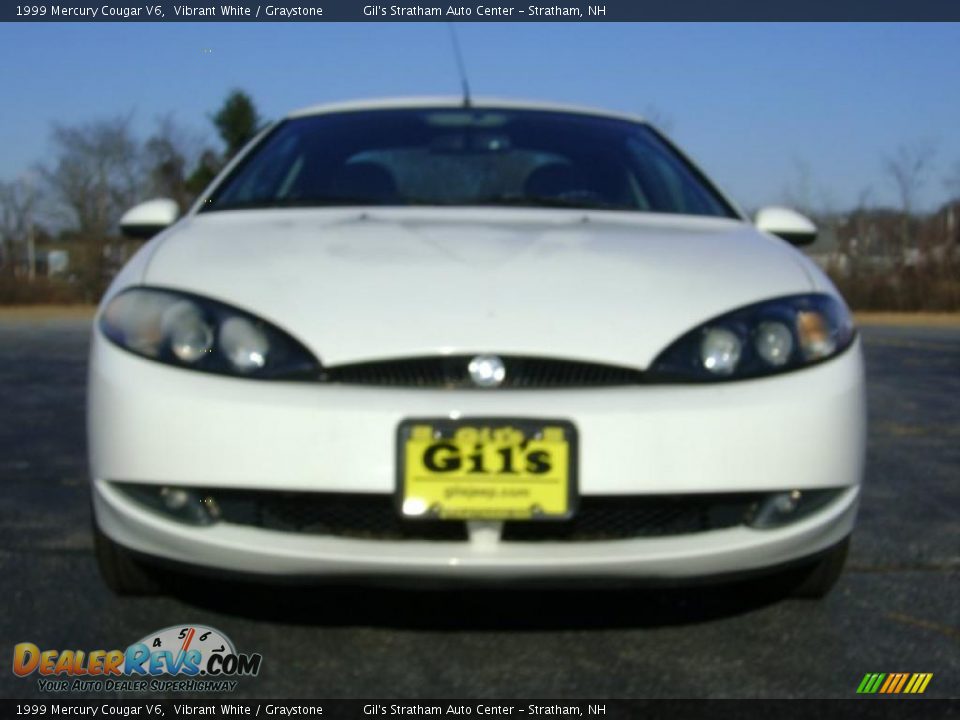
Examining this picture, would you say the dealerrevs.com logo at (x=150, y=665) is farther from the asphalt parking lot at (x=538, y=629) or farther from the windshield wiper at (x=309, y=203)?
the windshield wiper at (x=309, y=203)

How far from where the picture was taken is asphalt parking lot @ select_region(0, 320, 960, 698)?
262 cm

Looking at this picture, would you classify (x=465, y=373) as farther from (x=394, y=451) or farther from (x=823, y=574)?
(x=823, y=574)

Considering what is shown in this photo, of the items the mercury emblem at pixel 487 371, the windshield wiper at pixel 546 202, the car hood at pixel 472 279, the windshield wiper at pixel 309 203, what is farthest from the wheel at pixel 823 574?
the windshield wiper at pixel 309 203

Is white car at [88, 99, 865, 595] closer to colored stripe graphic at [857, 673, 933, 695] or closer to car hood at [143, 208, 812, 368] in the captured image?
car hood at [143, 208, 812, 368]

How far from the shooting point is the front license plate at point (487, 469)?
2.47 metres

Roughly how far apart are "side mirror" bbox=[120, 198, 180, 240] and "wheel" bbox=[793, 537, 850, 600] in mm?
2007

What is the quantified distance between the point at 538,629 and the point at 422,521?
57 cm

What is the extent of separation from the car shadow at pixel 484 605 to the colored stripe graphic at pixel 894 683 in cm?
41

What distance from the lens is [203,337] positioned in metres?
2.69

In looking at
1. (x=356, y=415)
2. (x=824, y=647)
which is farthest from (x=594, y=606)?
(x=356, y=415)

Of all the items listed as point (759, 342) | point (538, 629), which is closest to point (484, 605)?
point (538, 629)

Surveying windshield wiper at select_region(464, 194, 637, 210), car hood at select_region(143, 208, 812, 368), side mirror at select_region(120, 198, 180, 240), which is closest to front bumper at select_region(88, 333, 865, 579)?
car hood at select_region(143, 208, 812, 368)

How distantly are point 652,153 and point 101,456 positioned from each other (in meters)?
2.04
